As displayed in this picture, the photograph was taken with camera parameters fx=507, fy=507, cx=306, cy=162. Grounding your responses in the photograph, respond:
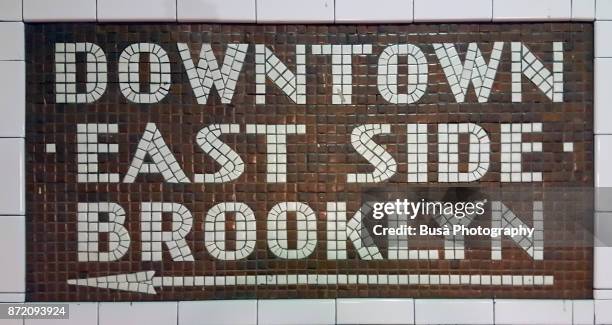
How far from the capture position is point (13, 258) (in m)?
2.25

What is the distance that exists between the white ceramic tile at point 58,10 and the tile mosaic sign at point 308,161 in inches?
2.0

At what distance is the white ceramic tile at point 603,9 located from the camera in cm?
222

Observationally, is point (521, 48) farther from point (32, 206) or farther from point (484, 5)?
point (32, 206)

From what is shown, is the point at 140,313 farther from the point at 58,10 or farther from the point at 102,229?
the point at 58,10

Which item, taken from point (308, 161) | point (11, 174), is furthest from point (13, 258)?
point (308, 161)

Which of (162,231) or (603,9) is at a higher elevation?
(603,9)

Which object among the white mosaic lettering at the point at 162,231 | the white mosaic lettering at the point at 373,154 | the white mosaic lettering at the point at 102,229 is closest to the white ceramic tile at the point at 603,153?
the white mosaic lettering at the point at 373,154

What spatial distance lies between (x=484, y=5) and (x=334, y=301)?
1.47 m

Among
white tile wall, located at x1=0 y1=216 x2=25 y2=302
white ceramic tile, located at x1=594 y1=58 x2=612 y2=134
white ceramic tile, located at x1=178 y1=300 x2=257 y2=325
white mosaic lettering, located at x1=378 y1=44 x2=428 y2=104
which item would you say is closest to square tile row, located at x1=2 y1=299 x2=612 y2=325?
white ceramic tile, located at x1=178 y1=300 x2=257 y2=325

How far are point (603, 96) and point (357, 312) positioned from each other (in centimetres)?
144

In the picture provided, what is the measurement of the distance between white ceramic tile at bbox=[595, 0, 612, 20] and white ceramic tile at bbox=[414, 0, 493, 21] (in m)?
0.46

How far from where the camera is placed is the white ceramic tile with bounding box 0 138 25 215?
7.34 ft

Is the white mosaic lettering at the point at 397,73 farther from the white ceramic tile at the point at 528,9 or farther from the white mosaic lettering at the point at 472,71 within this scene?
the white ceramic tile at the point at 528,9

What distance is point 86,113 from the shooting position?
7.37 feet
